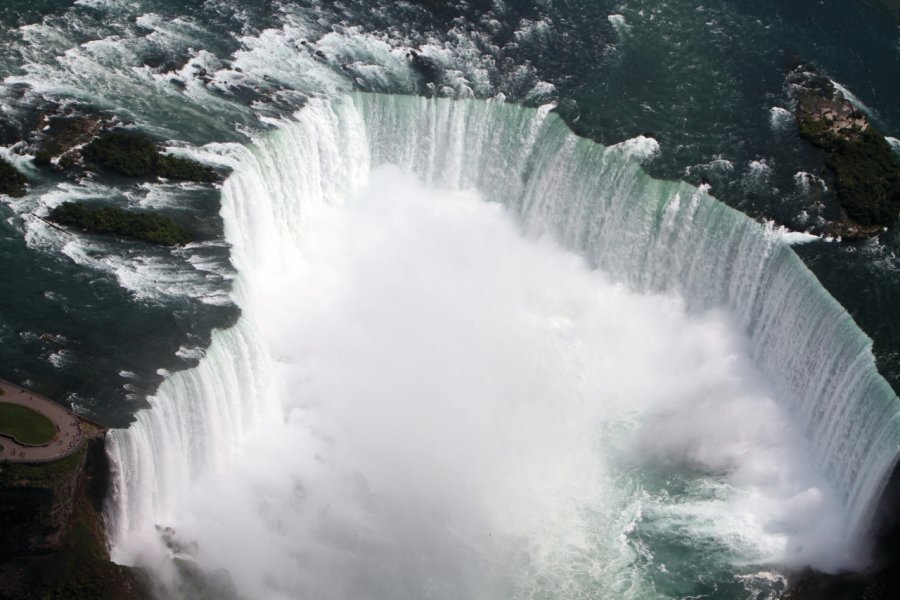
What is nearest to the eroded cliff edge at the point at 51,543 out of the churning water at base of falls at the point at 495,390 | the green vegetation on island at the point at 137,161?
the churning water at base of falls at the point at 495,390

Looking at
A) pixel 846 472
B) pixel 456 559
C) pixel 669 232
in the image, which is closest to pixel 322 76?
pixel 669 232

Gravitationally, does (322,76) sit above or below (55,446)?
above

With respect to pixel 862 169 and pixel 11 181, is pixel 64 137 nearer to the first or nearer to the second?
pixel 11 181

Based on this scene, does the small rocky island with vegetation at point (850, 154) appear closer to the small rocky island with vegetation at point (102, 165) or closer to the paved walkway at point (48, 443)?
the small rocky island with vegetation at point (102, 165)

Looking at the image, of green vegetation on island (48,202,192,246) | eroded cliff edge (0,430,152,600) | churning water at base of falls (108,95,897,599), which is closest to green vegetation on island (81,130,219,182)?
churning water at base of falls (108,95,897,599)

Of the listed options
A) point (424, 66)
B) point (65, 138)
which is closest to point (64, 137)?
point (65, 138)

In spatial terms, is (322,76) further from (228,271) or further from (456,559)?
(456,559)
